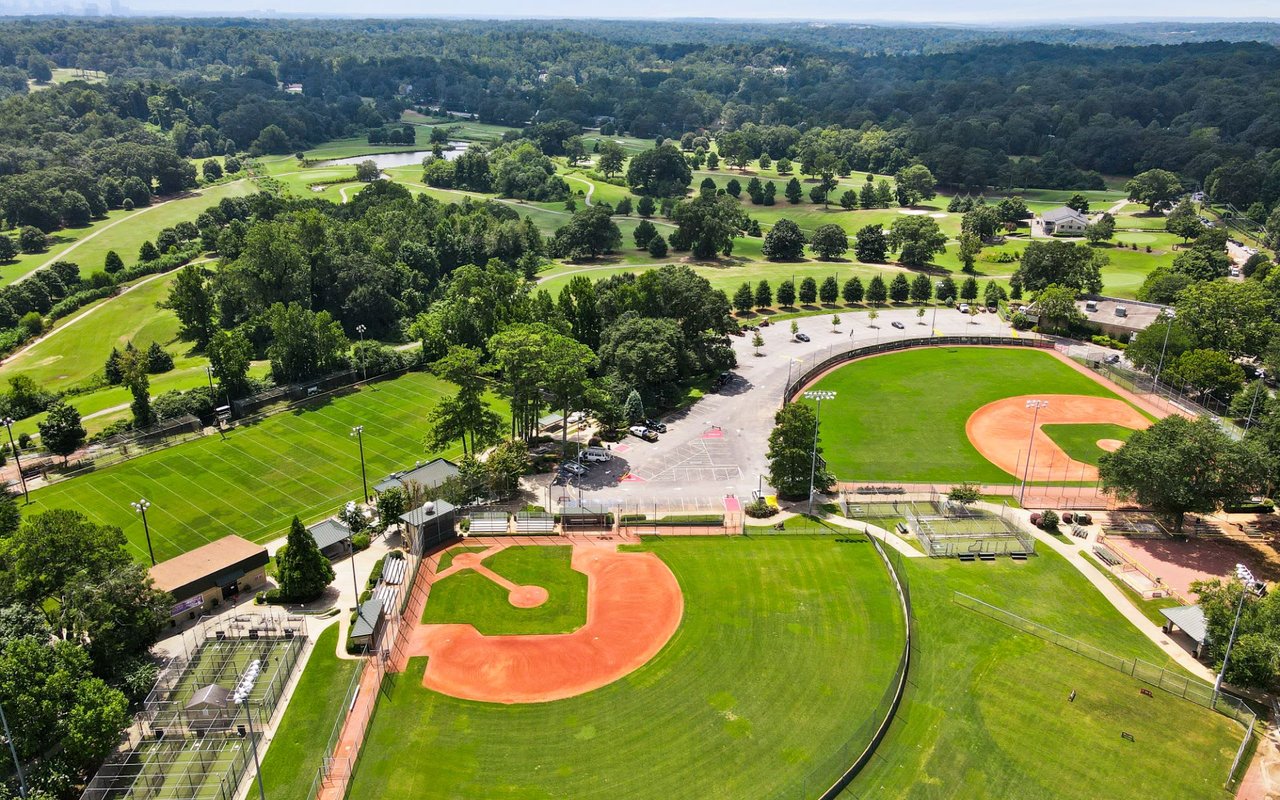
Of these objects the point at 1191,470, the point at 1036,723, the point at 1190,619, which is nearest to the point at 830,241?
the point at 1191,470

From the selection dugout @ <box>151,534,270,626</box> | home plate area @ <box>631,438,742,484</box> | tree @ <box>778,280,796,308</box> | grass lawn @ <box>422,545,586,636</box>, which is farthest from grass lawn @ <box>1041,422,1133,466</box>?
Result: dugout @ <box>151,534,270,626</box>

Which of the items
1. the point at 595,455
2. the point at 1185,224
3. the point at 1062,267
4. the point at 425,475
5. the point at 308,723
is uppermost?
the point at 1185,224

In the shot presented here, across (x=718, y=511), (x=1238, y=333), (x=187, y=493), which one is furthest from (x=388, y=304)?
(x=1238, y=333)

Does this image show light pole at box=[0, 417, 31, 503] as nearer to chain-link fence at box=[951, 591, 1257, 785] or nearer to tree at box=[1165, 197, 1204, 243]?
chain-link fence at box=[951, 591, 1257, 785]

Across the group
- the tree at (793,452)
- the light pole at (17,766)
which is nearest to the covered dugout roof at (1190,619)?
the tree at (793,452)

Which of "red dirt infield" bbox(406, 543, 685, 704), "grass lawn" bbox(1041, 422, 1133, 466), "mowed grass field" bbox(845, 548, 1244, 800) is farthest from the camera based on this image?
"grass lawn" bbox(1041, 422, 1133, 466)

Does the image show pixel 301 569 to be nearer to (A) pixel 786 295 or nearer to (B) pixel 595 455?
(B) pixel 595 455
